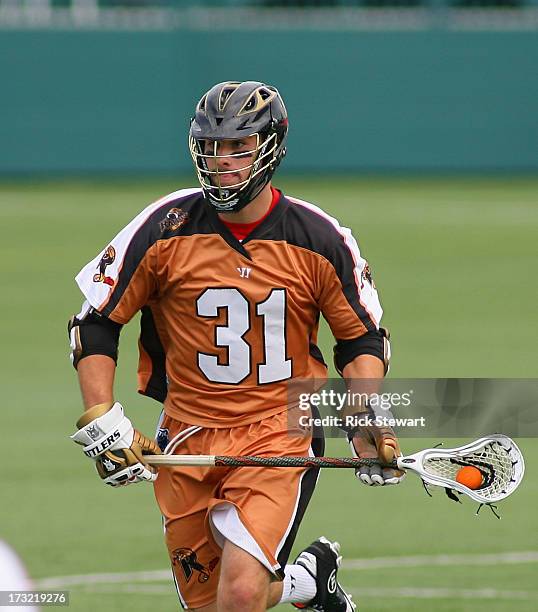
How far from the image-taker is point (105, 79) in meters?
34.2

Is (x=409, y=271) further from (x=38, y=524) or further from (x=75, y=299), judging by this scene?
(x=38, y=524)

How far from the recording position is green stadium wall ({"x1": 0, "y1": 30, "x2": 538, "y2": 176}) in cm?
3394

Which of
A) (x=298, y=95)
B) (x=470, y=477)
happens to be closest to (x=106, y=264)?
(x=470, y=477)

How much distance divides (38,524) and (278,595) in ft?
9.43

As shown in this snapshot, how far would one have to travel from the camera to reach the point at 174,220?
652 cm

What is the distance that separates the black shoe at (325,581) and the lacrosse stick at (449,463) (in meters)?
1.08

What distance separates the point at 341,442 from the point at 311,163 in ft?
80.7

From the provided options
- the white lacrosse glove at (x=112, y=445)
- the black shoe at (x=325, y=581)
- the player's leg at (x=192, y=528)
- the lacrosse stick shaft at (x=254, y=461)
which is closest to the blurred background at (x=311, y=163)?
the black shoe at (x=325, y=581)

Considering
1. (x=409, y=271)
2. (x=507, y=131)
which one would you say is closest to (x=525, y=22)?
(x=507, y=131)

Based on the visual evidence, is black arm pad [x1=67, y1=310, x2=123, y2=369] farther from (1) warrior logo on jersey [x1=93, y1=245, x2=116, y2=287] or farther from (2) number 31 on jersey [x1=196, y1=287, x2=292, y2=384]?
(2) number 31 on jersey [x1=196, y1=287, x2=292, y2=384]

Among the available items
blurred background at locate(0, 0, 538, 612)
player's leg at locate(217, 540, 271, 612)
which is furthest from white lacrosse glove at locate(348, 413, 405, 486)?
blurred background at locate(0, 0, 538, 612)

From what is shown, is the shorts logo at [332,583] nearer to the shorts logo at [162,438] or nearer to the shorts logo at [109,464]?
the shorts logo at [162,438]

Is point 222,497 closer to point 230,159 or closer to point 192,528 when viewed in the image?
point 192,528

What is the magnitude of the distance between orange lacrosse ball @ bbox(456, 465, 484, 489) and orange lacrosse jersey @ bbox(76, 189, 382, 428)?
766mm
